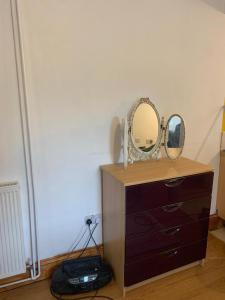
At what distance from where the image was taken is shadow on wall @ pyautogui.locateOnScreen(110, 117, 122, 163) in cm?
198

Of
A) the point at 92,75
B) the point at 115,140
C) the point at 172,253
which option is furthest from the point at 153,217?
the point at 92,75

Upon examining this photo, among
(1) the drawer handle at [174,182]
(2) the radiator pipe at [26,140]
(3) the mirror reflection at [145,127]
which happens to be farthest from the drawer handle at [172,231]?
(2) the radiator pipe at [26,140]

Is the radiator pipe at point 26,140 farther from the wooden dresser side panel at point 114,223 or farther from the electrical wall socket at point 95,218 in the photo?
the wooden dresser side panel at point 114,223

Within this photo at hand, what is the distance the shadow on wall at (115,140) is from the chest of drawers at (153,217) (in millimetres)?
109

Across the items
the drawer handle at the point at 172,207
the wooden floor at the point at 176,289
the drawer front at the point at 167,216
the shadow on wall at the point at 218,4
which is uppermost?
the shadow on wall at the point at 218,4

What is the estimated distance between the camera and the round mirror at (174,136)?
6.91 feet

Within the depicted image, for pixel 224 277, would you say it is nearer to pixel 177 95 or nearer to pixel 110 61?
pixel 177 95

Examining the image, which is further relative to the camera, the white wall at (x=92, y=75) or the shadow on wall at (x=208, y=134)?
the shadow on wall at (x=208, y=134)

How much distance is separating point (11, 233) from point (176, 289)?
1.27 meters

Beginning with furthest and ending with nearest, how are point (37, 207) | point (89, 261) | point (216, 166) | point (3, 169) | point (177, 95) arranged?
point (216, 166)
point (177, 95)
point (89, 261)
point (37, 207)
point (3, 169)

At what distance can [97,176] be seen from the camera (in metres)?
1.99

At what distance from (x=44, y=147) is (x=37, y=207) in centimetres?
45

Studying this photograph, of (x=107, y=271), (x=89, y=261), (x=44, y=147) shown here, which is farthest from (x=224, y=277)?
(x=44, y=147)

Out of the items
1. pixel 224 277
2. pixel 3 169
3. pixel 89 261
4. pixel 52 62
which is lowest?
pixel 224 277
